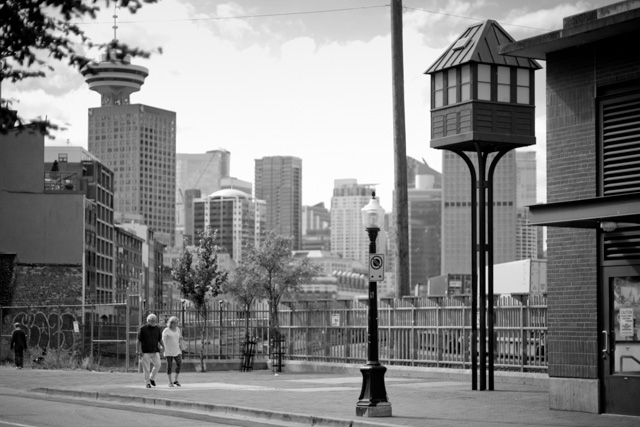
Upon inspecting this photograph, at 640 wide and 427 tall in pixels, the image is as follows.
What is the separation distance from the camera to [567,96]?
19766 mm

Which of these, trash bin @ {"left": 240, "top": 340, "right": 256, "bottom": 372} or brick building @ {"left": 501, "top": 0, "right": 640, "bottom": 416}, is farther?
trash bin @ {"left": 240, "top": 340, "right": 256, "bottom": 372}

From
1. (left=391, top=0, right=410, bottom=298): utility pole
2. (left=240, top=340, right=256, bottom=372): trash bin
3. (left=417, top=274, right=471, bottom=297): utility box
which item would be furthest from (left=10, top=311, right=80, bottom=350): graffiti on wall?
(left=417, top=274, right=471, bottom=297): utility box

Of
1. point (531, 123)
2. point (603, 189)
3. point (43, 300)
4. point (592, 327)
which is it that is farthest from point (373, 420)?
point (43, 300)

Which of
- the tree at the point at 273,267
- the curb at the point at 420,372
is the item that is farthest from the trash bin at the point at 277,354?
the tree at the point at 273,267

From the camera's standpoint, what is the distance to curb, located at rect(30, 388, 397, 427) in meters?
18.3

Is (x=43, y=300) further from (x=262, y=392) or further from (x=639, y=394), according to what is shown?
(x=639, y=394)

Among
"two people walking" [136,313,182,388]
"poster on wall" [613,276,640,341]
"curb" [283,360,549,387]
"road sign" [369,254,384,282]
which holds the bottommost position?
"curb" [283,360,549,387]

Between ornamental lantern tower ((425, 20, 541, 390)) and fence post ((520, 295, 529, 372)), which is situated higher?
ornamental lantern tower ((425, 20, 541, 390))

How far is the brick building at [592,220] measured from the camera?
60.7 ft

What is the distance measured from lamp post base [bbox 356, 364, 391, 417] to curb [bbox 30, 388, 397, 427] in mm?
818

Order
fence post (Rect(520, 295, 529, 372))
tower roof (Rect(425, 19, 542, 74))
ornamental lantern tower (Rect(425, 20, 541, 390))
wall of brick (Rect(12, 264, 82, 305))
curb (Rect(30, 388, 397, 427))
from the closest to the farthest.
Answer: curb (Rect(30, 388, 397, 427)) → ornamental lantern tower (Rect(425, 20, 541, 390)) → tower roof (Rect(425, 19, 542, 74)) → fence post (Rect(520, 295, 529, 372)) → wall of brick (Rect(12, 264, 82, 305))

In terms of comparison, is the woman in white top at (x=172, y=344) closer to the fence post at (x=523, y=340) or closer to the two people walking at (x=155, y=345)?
the two people walking at (x=155, y=345)

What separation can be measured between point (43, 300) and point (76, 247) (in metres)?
6.86

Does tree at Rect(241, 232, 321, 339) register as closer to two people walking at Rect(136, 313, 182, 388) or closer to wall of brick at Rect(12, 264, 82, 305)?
wall of brick at Rect(12, 264, 82, 305)
